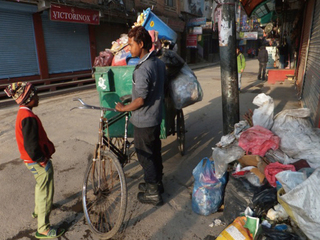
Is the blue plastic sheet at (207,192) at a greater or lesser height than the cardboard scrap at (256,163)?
lesser

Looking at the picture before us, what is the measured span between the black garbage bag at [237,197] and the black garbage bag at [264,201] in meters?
0.08

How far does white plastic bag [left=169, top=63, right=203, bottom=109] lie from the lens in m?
3.59

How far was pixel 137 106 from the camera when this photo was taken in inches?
102

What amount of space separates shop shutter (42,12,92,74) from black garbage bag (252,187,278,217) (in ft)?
39.4

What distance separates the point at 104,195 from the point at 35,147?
96cm

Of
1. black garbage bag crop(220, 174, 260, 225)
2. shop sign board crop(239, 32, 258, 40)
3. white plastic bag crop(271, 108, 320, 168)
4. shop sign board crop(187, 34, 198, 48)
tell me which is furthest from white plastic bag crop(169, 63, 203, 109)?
shop sign board crop(239, 32, 258, 40)

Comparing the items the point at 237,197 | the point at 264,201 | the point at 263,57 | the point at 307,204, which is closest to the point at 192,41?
the point at 263,57

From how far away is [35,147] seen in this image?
7.54ft

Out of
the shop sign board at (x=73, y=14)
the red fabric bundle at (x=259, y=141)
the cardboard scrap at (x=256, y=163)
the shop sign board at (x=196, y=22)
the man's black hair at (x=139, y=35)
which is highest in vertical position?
the shop sign board at (x=196, y=22)

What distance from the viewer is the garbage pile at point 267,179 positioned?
1843 millimetres

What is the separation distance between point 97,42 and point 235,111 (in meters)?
13.1

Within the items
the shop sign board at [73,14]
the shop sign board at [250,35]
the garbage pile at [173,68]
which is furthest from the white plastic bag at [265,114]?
the shop sign board at [250,35]

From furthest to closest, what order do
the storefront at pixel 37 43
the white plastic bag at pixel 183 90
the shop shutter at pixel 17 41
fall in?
1. the storefront at pixel 37 43
2. the shop shutter at pixel 17 41
3. the white plastic bag at pixel 183 90

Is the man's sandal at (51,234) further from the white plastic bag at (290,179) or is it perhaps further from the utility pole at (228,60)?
the utility pole at (228,60)
